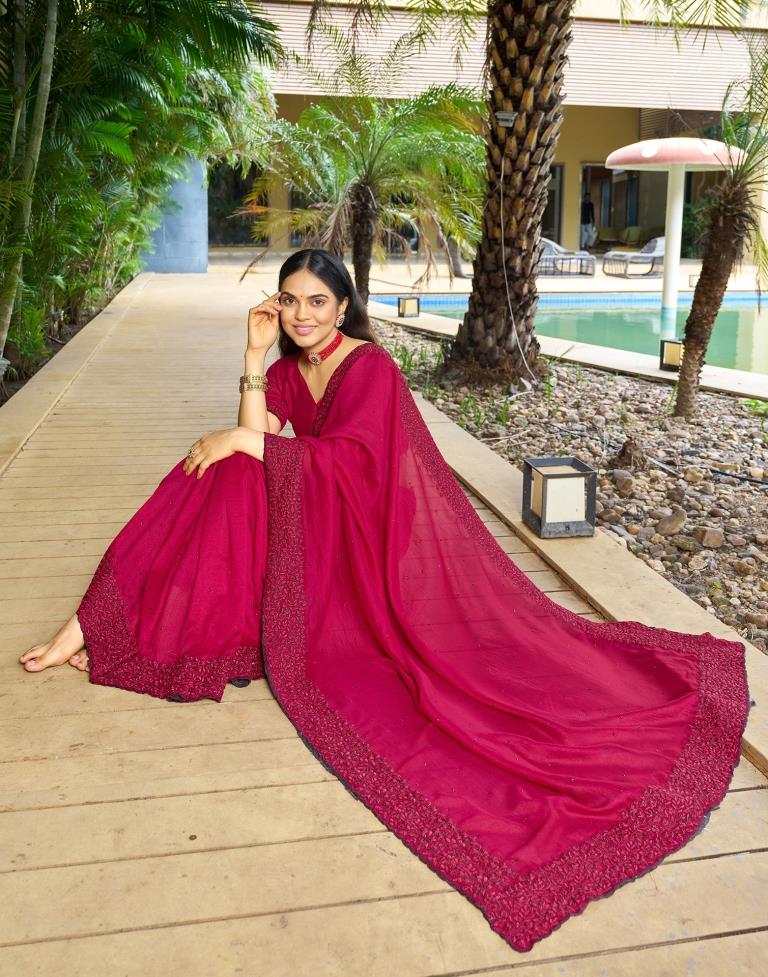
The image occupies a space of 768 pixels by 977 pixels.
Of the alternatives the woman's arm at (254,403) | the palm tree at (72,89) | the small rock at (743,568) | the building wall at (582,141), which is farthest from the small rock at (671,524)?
the building wall at (582,141)

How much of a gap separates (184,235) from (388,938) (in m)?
17.9

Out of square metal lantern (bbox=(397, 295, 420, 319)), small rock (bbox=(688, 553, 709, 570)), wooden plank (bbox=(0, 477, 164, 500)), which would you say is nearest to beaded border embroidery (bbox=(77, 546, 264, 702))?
wooden plank (bbox=(0, 477, 164, 500))

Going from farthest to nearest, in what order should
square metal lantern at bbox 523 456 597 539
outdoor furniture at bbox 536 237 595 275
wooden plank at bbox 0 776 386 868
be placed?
outdoor furniture at bbox 536 237 595 275
square metal lantern at bbox 523 456 597 539
wooden plank at bbox 0 776 386 868

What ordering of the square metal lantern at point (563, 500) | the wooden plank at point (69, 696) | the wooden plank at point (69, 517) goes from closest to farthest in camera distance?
the wooden plank at point (69, 696), the square metal lantern at point (563, 500), the wooden plank at point (69, 517)

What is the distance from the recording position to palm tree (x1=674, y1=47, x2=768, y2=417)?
17.7 feet

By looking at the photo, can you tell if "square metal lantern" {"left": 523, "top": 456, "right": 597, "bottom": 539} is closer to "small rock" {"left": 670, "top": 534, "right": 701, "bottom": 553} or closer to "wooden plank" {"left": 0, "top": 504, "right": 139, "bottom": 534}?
"small rock" {"left": 670, "top": 534, "right": 701, "bottom": 553}

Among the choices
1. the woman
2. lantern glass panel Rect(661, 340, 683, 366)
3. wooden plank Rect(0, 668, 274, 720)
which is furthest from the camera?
lantern glass panel Rect(661, 340, 683, 366)

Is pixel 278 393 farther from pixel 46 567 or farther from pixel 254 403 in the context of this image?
pixel 46 567

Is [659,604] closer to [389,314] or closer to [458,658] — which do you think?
[458,658]

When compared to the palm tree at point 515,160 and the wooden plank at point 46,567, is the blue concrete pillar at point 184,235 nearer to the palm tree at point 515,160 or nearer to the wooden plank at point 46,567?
the palm tree at point 515,160

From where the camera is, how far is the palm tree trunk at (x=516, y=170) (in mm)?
6207

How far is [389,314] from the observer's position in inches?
472

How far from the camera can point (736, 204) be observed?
5.47 meters

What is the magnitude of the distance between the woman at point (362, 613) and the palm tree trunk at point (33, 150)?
3350mm
